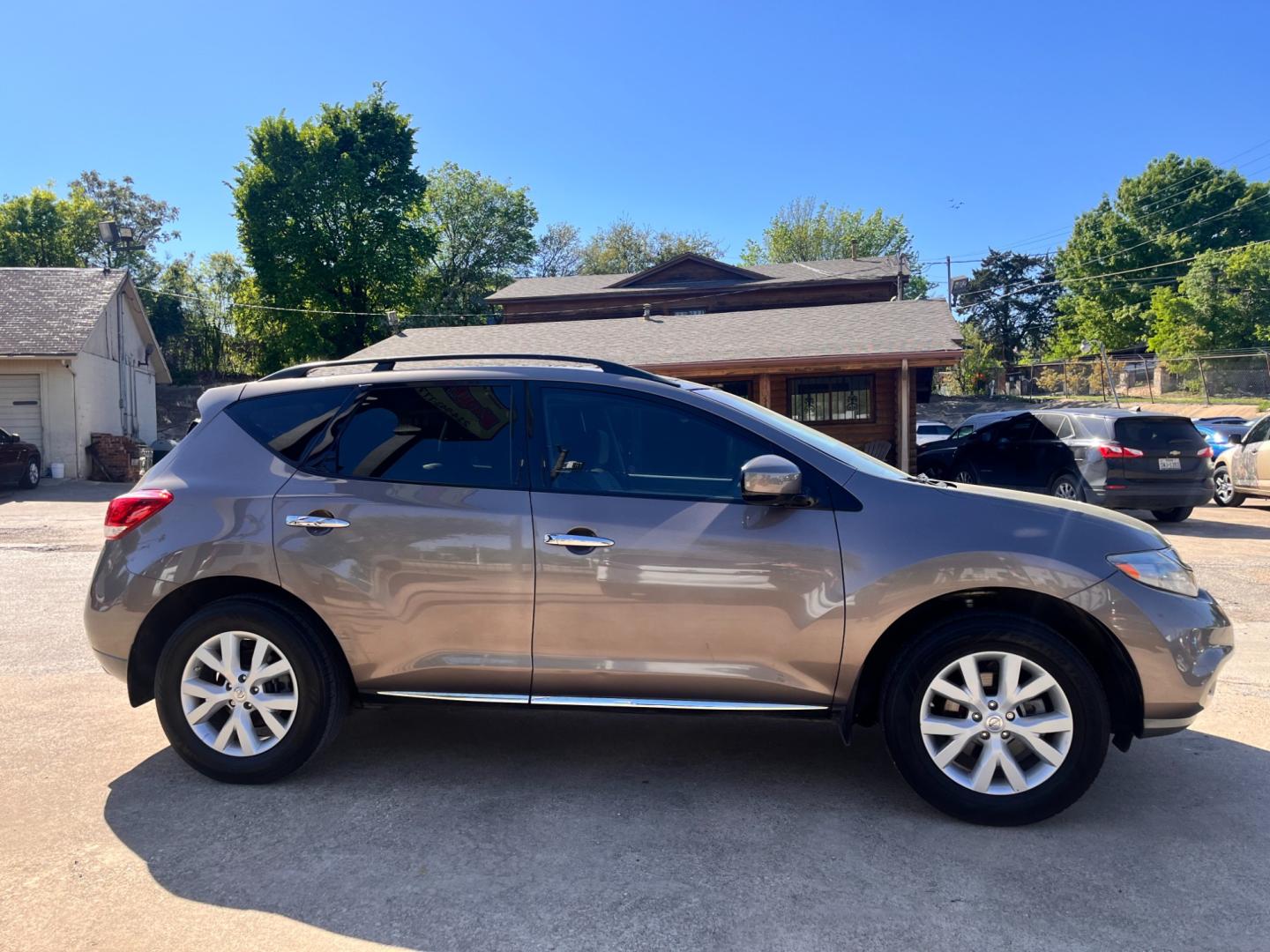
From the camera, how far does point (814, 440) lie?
12.7 feet

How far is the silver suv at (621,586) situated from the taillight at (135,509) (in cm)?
1

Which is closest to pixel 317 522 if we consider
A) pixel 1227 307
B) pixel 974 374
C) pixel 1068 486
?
pixel 1068 486

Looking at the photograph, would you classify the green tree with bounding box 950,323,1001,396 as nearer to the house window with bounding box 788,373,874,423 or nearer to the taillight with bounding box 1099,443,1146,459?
the house window with bounding box 788,373,874,423

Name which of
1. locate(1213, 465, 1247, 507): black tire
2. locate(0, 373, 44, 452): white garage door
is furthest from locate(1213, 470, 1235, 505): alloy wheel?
locate(0, 373, 44, 452): white garage door

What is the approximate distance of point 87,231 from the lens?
46500 millimetres

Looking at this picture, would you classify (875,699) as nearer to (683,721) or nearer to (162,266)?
(683,721)

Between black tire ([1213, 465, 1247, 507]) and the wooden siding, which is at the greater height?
the wooden siding

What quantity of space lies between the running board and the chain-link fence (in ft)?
112

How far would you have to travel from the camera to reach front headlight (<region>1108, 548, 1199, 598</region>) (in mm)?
3410

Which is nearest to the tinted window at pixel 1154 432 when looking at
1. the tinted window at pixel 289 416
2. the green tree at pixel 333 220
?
the tinted window at pixel 289 416

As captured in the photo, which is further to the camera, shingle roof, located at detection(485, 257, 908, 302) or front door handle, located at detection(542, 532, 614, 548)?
shingle roof, located at detection(485, 257, 908, 302)

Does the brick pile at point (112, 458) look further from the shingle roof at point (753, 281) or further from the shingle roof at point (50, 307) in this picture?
the shingle roof at point (753, 281)

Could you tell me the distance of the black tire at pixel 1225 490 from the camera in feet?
48.0

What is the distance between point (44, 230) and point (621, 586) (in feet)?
172
